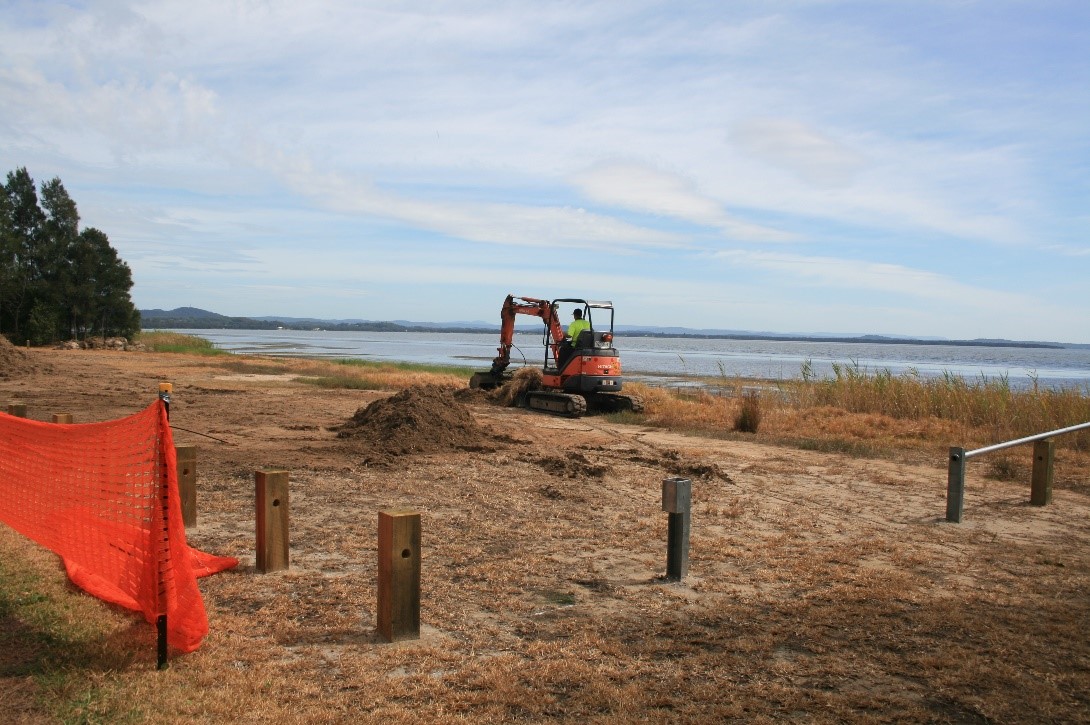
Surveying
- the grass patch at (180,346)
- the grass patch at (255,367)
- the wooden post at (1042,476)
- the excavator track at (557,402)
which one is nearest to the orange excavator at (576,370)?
the excavator track at (557,402)

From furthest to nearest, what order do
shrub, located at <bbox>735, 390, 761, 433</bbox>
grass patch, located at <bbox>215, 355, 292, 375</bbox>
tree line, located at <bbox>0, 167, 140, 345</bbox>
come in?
1. tree line, located at <bbox>0, 167, 140, 345</bbox>
2. grass patch, located at <bbox>215, 355, 292, 375</bbox>
3. shrub, located at <bbox>735, 390, 761, 433</bbox>

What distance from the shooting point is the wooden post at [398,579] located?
5.12 metres

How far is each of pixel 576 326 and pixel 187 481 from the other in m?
13.1

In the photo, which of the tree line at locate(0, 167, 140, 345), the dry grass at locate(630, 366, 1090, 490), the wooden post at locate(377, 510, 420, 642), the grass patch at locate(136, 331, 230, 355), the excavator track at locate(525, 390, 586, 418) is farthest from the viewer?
the grass patch at locate(136, 331, 230, 355)

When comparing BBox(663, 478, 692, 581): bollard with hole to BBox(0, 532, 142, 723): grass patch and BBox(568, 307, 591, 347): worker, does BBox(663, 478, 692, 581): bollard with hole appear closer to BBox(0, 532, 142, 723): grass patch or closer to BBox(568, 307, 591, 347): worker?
BBox(0, 532, 142, 723): grass patch

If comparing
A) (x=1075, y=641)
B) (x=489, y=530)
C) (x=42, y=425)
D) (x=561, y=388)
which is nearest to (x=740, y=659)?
(x=1075, y=641)

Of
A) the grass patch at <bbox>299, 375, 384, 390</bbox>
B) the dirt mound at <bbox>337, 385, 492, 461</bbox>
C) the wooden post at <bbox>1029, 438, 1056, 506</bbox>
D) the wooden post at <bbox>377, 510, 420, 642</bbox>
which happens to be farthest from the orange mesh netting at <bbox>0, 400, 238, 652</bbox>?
the grass patch at <bbox>299, 375, 384, 390</bbox>

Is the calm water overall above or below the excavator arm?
below

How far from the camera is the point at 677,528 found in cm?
666

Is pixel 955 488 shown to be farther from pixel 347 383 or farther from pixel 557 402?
pixel 347 383

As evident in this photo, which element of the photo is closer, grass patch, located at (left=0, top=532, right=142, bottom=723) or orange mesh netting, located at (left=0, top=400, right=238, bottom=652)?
grass patch, located at (left=0, top=532, right=142, bottom=723)

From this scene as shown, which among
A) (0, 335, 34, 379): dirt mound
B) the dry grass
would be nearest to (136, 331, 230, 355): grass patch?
(0, 335, 34, 379): dirt mound

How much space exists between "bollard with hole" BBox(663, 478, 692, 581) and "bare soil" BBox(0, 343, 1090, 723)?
13 centimetres

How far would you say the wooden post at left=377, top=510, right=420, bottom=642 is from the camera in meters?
5.12
